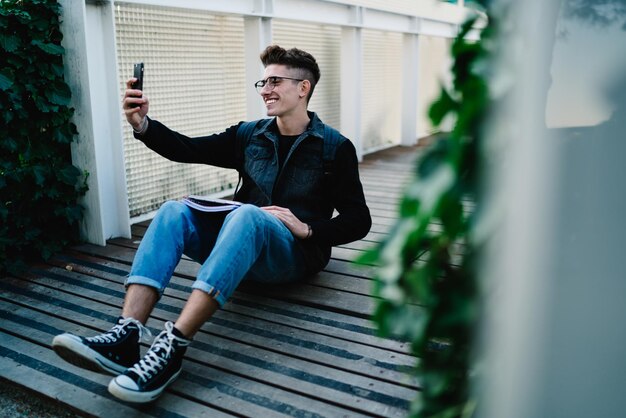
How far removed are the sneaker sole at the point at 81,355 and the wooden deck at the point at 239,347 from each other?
0.46ft

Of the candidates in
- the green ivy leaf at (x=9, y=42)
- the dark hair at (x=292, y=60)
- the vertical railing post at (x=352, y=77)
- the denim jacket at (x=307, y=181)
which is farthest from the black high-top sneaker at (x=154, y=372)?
the vertical railing post at (x=352, y=77)

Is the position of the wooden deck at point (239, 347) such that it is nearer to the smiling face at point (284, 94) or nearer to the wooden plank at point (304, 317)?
the wooden plank at point (304, 317)

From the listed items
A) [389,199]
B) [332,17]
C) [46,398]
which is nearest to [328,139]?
[46,398]

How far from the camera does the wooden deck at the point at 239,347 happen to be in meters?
2.16

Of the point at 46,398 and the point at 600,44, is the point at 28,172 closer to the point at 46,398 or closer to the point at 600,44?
the point at 46,398

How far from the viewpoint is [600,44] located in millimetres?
981

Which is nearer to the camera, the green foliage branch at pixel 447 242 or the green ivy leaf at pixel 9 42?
the green foliage branch at pixel 447 242

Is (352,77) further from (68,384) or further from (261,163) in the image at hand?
(68,384)

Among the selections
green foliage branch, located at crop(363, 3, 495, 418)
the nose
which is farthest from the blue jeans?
green foliage branch, located at crop(363, 3, 495, 418)

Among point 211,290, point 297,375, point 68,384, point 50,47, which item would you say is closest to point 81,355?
point 68,384

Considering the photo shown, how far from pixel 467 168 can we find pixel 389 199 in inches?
180

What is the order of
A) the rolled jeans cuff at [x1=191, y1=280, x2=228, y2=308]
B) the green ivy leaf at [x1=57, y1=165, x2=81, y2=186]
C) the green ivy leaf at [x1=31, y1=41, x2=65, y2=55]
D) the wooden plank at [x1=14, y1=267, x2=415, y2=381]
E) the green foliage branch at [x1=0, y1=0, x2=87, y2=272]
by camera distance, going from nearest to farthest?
the rolled jeans cuff at [x1=191, y1=280, x2=228, y2=308]
the wooden plank at [x1=14, y1=267, x2=415, y2=381]
the green foliage branch at [x1=0, y1=0, x2=87, y2=272]
the green ivy leaf at [x1=31, y1=41, x2=65, y2=55]
the green ivy leaf at [x1=57, y1=165, x2=81, y2=186]

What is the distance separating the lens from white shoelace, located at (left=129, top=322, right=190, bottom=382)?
82.0 inches

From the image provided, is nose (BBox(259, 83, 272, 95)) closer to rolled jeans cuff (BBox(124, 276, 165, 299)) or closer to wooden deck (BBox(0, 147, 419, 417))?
wooden deck (BBox(0, 147, 419, 417))
